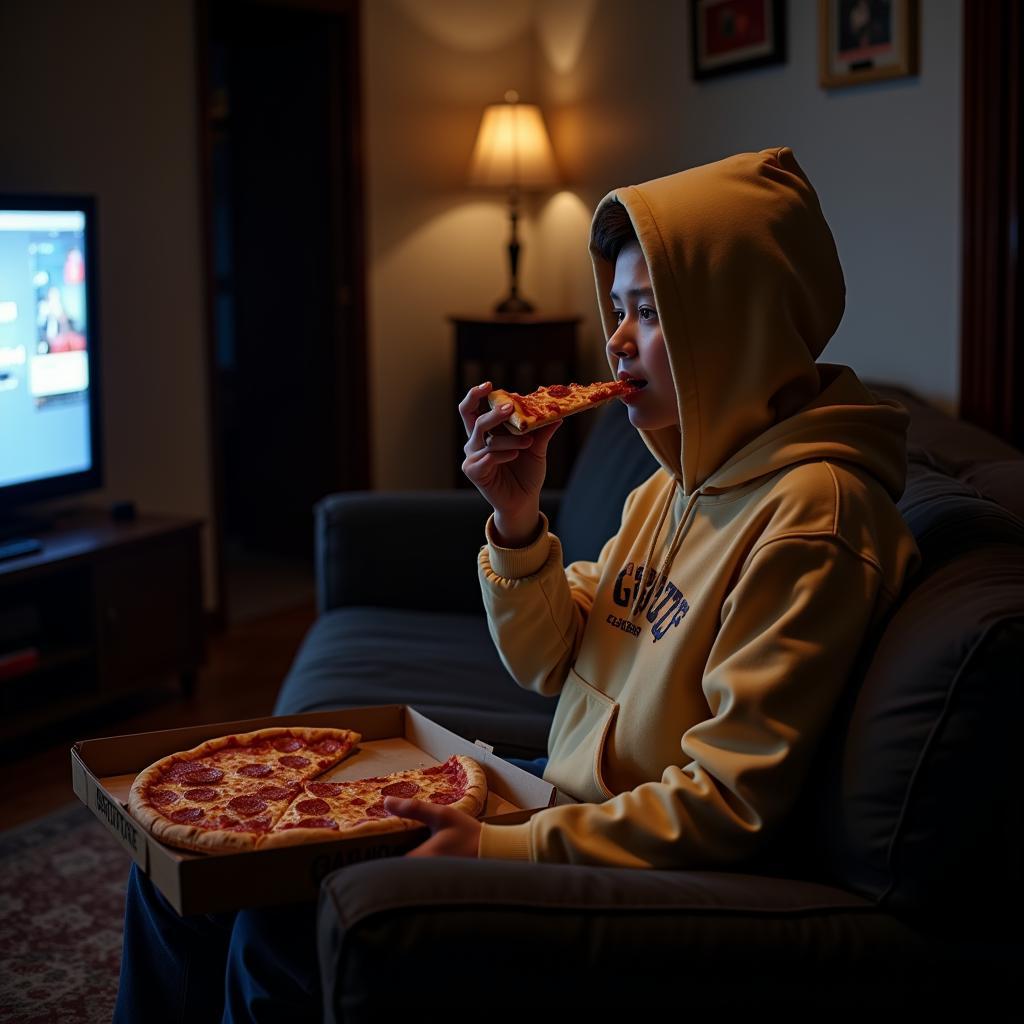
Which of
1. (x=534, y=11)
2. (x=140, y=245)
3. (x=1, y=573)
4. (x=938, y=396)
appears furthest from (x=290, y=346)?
(x=938, y=396)

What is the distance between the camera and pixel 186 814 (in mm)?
1371

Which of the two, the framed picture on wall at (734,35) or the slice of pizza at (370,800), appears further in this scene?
the framed picture on wall at (734,35)

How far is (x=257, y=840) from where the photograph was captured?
128 centimetres

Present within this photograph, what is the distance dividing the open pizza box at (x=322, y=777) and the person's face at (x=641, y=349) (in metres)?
0.44

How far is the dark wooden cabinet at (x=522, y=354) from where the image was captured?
14.7 feet

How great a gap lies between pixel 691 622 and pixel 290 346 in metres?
4.09

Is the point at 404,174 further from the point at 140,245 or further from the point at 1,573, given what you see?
the point at 1,573

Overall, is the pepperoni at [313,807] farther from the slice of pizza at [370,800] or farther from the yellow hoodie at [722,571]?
the yellow hoodie at [722,571]

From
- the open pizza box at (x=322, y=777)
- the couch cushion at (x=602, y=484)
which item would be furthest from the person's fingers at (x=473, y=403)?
the couch cushion at (x=602, y=484)

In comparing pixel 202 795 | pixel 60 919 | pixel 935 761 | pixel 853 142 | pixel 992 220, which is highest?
pixel 853 142

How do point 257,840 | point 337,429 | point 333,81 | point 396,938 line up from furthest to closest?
point 337,429
point 333,81
point 257,840
point 396,938

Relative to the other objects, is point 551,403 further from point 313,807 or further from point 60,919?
point 60,919

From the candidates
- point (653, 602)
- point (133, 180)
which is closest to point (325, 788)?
point (653, 602)

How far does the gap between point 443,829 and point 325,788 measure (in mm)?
218
